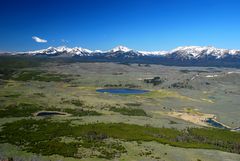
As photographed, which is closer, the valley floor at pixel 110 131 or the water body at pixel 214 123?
the valley floor at pixel 110 131

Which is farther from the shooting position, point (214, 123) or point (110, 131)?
point (214, 123)

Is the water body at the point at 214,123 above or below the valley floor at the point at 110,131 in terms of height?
below

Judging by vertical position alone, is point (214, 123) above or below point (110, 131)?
below

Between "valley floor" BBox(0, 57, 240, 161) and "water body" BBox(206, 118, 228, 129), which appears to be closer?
"valley floor" BBox(0, 57, 240, 161)

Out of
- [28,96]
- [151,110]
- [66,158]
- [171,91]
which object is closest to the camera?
[66,158]

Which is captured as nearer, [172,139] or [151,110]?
[172,139]

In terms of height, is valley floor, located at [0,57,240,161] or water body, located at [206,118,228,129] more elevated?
valley floor, located at [0,57,240,161]

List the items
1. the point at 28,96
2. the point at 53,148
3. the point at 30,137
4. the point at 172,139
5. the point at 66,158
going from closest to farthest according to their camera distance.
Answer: the point at 66,158 → the point at 53,148 → the point at 30,137 → the point at 172,139 → the point at 28,96

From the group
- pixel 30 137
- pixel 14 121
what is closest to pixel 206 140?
pixel 30 137

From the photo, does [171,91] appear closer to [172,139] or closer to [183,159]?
[172,139]

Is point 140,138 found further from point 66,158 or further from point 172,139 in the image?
point 66,158

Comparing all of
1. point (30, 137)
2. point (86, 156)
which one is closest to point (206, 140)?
point (86, 156)
